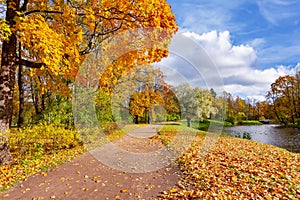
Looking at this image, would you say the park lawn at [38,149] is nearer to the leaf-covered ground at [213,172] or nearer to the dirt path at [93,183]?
the leaf-covered ground at [213,172]

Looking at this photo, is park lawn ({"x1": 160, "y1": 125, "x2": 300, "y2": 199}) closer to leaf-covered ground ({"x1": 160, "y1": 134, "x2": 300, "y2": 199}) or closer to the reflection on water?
leaf-covered ground ({"x1": 160, "y1": 134, "x2": 300, "y2": 199})

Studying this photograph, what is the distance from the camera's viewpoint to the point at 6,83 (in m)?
6.11

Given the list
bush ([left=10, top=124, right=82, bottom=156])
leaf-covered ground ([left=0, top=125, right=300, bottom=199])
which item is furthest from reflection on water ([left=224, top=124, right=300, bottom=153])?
bush ([left=10, top=124, right=82, bottom=156])

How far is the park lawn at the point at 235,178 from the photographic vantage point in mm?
3941

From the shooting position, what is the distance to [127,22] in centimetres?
603

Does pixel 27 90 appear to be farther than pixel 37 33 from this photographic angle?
Yes

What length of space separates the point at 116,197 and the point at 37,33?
4019mm

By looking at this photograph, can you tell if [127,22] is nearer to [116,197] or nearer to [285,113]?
[116,197]

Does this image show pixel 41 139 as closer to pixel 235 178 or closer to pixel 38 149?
pixel 38 149

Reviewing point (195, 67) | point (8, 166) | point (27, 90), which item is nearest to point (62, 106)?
point (8, 166)

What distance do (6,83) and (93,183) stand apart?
13.9 ft

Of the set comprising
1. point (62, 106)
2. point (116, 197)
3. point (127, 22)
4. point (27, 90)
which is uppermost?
point (127, 22)

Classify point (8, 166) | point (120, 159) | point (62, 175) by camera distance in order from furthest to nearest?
point (120, 159), point (8, 166), point (62, 175)

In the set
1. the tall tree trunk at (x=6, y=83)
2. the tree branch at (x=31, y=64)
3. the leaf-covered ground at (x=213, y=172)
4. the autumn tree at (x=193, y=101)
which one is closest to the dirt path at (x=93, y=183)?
the leaf-covered ground at (x=213, y=172)
